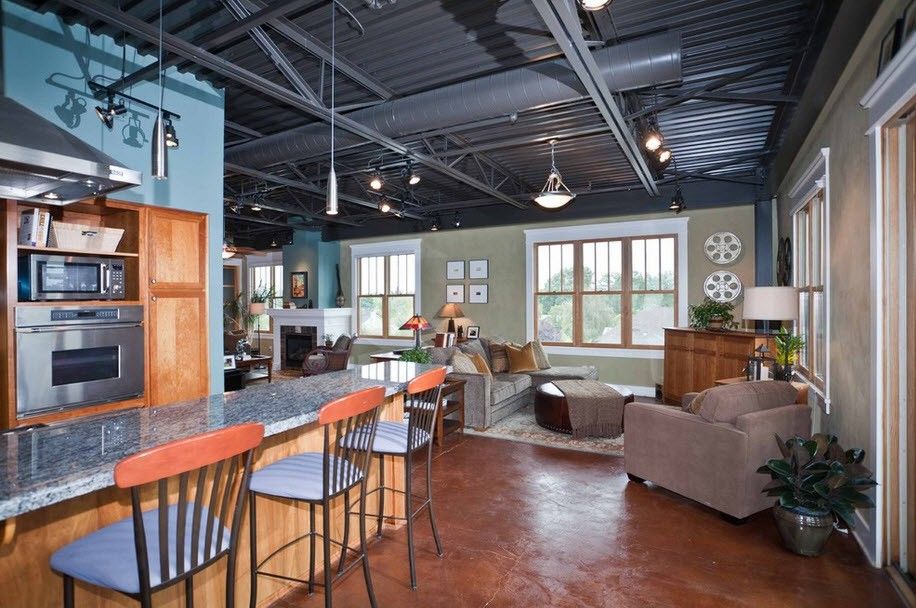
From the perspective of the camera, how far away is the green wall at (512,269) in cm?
664

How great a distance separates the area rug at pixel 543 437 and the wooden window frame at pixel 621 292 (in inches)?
95.9

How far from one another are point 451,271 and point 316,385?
21.0 ft

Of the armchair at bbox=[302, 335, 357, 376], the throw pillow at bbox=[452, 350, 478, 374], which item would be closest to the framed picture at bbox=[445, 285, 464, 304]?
the armchair at bbox=[302, 335, 357, 376]

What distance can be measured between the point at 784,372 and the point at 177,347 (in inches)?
190

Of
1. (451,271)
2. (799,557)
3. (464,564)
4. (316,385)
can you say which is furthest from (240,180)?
(799,557)

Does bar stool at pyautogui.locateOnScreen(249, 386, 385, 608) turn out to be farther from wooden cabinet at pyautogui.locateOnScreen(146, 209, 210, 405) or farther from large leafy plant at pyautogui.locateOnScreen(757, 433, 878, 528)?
large leafy plant at pyautogui.locateOnScreen(757, 433, 878, 528)

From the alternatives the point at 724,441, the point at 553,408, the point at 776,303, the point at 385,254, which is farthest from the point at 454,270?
the point at 724,441

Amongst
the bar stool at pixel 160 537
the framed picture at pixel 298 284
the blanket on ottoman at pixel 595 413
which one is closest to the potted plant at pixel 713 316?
the blanket on ottoman at pixel 595 413

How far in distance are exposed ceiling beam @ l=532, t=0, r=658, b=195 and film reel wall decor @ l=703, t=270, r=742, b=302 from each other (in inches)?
122

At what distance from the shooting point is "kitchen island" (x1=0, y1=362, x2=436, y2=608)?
1.26 metres

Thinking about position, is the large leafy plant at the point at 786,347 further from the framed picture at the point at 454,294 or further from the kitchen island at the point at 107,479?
the framed picture at the point at 454,294

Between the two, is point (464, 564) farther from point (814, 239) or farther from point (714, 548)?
point (814, 239)

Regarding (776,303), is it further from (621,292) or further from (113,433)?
(113,433)

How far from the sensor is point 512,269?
824 centimetres
